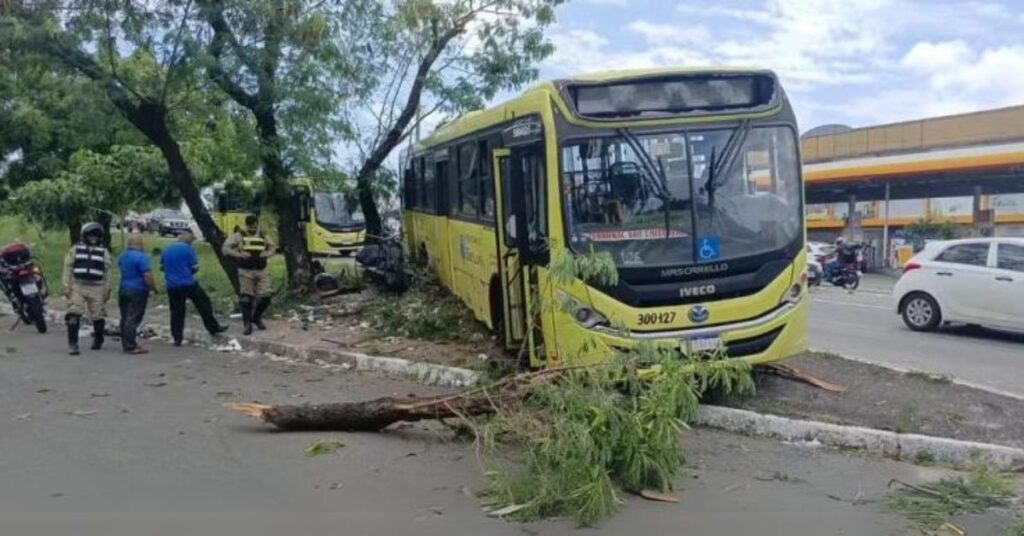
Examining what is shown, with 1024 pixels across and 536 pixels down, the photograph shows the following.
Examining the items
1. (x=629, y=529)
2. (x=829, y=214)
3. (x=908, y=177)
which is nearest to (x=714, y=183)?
(x=629, y=529)

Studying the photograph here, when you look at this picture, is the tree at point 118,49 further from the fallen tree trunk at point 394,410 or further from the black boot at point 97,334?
the fallen tree trunk at point 394,410

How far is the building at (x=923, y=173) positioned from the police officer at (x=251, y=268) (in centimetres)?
2249

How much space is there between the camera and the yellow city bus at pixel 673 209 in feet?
25.5

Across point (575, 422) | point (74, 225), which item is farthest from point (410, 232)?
point (74, 225)

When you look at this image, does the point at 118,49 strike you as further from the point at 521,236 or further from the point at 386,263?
the point at 521,236

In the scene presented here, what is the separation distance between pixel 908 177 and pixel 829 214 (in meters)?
15.0

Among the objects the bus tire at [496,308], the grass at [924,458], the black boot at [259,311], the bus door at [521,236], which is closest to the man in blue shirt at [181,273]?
the black boot at [259,311]

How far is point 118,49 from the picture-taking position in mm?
14000

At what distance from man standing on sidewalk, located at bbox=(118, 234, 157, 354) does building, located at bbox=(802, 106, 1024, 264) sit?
24228 mm

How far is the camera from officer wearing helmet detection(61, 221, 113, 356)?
38.4 ft

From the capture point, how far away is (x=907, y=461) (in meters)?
6.71

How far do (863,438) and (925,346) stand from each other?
21.2 ft

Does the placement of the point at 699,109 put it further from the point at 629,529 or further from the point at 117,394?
the point at 117,394

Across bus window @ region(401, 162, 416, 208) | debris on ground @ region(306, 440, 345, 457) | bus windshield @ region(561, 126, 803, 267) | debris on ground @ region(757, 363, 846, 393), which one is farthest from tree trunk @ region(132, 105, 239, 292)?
debris on ground @ region(757, 363, 846, 393)
